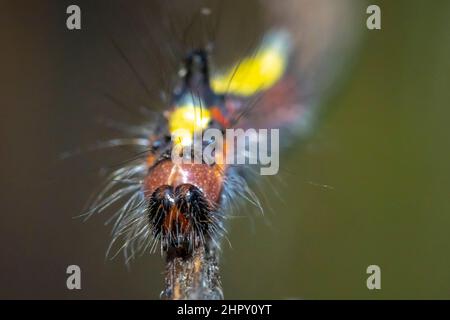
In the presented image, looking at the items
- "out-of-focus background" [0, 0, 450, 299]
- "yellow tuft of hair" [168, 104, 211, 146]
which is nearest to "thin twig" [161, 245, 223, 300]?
"yellow tuft of hair" [168, 104, 211, 146]

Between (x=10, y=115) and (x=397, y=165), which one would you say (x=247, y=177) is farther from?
(x=10, y=115)

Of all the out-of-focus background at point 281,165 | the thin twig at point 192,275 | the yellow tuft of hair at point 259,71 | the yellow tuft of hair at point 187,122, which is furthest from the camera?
the out-of-focus background at point 281,165

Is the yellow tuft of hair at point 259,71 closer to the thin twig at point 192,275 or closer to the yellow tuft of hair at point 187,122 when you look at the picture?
the yellow tuft of hair at point 187,122

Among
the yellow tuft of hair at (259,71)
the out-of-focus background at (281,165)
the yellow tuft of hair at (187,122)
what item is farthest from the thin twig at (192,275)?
the out-of-focus background at (281,165)

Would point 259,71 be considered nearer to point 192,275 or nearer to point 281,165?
point 281,165

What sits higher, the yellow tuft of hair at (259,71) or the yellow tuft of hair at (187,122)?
the yellow tuft of hair at (259,71)

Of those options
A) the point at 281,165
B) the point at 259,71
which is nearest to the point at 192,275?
the point at 259,71

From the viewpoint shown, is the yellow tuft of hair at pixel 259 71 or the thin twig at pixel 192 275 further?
the yellow tuft of hair at pixel 259 71

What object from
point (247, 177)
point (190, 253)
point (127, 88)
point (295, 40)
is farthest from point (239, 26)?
point (190, 253)
